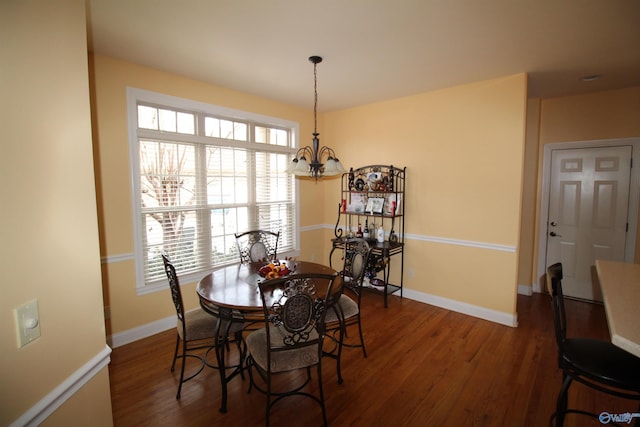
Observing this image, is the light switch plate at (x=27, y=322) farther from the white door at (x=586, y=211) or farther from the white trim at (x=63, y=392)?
the white door at (x=586, y=211)

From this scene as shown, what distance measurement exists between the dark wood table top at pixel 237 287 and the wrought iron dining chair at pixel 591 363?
5.60 feet

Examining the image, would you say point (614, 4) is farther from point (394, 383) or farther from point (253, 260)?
point (253, 260)

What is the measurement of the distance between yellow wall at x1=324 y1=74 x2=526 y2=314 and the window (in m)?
1.76

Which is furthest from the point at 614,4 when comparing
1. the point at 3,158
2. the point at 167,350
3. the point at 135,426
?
the point at 167,350

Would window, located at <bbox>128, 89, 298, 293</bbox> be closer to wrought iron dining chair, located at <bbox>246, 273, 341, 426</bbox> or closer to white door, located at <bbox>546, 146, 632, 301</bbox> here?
wrought iron dining chair, located at <bbox>246, 273, 341, 426</bbox>

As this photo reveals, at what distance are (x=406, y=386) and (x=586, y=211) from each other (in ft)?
12.0

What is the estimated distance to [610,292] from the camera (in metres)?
1.83

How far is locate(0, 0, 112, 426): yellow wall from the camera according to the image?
2.87 feet

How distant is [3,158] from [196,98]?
2867mm

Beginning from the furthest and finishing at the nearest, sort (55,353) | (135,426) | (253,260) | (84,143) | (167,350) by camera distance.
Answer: (253,260)
(167,350)
(135,426)
(84,143)
(55,353)

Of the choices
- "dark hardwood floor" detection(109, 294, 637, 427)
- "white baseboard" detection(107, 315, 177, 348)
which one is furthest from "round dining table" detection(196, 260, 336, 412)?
"white baseboard" detection(107, 315, 177, 348)

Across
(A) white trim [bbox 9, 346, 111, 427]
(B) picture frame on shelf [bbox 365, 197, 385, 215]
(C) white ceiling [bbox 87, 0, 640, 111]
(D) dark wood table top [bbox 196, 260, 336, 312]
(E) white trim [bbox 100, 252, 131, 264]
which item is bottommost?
(D) dark wood table top [bbox 196, 260, 336, 312]

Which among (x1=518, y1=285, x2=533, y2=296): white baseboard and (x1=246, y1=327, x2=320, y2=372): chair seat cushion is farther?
(x1=518, y1=285, x2=533, y2=296): white baseboard

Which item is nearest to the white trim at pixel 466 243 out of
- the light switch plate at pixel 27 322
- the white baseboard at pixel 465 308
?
the white baseboard at pixel 465 308
